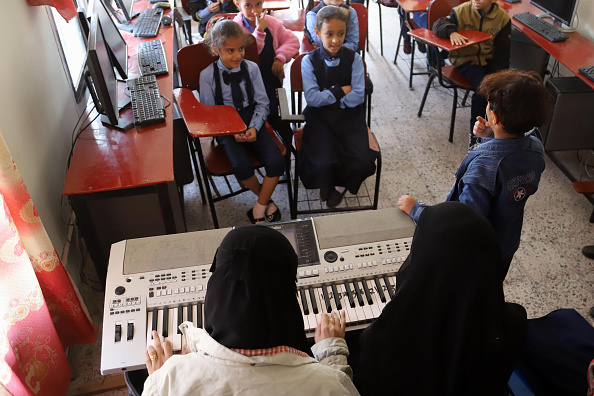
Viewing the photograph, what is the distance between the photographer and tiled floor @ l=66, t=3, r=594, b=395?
102 inches

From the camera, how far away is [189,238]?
1.89 metres

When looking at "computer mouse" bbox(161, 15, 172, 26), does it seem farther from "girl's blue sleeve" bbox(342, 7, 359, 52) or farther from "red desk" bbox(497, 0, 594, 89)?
"red desk" bbox(497, 0, 594, 89)

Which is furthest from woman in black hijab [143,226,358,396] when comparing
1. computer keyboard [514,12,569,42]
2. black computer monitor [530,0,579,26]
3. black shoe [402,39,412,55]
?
black shoe [402,39,412,55]

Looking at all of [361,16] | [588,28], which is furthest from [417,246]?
[588,28]

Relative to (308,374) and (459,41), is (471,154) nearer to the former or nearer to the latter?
(308,374)

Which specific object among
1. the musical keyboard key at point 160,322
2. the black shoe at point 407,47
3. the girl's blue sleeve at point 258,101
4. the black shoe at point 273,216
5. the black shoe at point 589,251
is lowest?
the black shoe at point 589,251

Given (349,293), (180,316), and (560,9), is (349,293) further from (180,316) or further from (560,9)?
(560,9)

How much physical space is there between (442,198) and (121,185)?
6.39ft

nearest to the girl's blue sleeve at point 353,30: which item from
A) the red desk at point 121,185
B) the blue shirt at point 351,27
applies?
the blue shirt at point 351,27

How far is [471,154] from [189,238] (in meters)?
1.11

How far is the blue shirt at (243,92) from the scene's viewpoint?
2.85m

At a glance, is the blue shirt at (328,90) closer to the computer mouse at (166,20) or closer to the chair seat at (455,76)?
the chair seat at (455,76)

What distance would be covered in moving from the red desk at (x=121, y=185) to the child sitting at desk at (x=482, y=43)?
2.10 m

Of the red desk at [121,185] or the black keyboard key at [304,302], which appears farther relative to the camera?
the red desk at [121,185]
